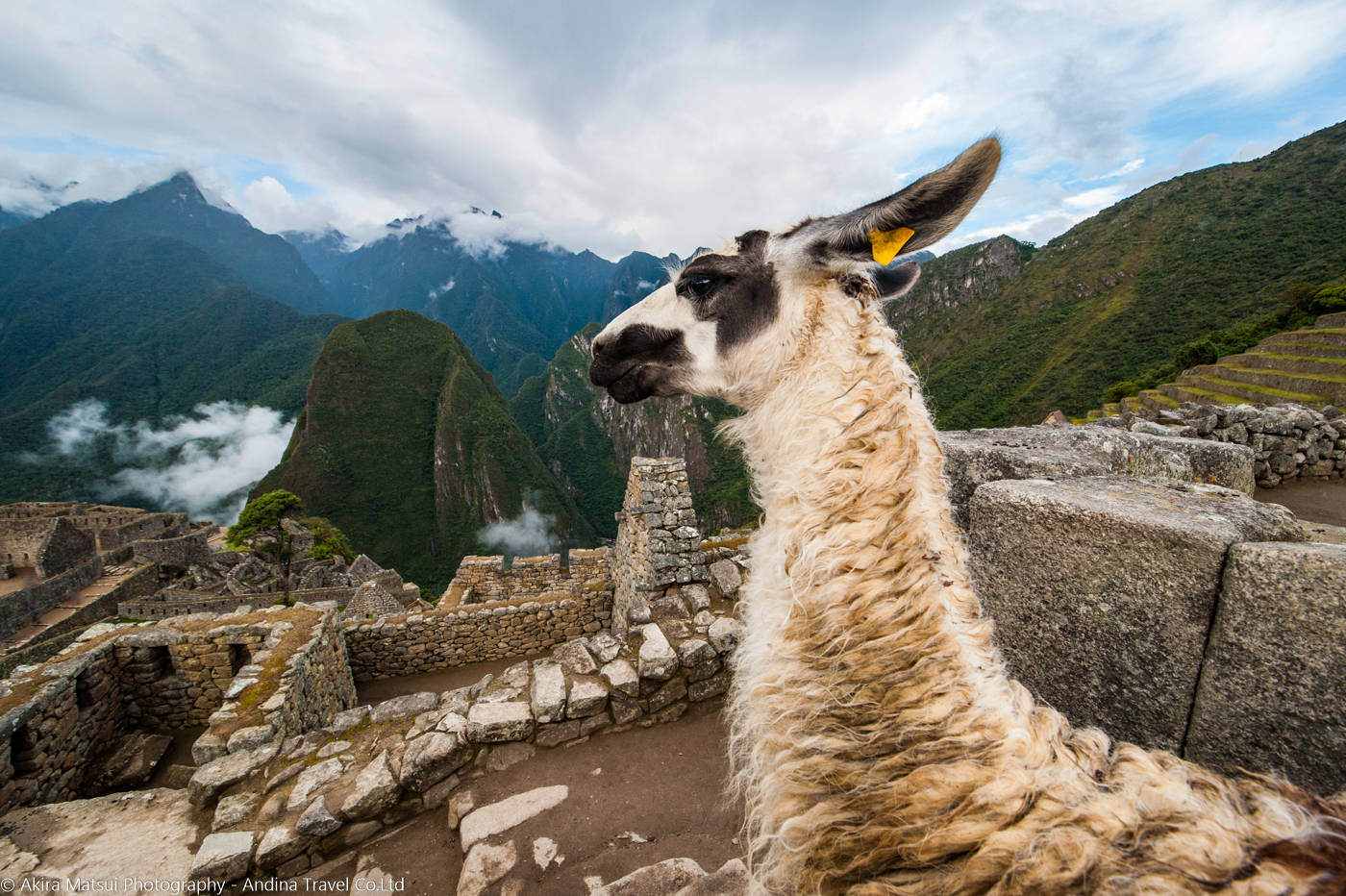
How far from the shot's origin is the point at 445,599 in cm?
977

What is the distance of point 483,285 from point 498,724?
584 ft

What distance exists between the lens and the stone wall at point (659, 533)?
16.8ft

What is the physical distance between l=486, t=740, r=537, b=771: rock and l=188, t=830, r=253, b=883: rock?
120 cm

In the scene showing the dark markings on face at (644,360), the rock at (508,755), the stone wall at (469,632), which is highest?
the dark markings on face at (644,360)

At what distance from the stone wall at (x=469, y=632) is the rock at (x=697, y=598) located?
10.9 feet

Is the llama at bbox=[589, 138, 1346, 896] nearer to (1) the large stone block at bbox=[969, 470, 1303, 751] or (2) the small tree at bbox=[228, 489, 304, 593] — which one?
(1) the large stone block at bbox=[969, 470, 1303, 751]

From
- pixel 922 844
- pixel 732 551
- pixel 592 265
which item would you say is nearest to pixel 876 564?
pixel 922 844

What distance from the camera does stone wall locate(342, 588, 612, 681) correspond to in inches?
274

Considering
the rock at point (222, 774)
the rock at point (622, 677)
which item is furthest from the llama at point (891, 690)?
the rock at point (222, 774)

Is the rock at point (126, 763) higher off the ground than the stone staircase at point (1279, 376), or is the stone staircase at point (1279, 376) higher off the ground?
the stone staircase at point (1279, 376)

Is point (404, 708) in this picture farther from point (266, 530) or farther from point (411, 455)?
point (411, 455)

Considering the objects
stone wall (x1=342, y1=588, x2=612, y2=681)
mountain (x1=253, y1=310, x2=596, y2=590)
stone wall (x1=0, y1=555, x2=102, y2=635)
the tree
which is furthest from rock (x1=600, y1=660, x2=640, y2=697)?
mountain (x1=253, y1=310, x2=596, y2=590)

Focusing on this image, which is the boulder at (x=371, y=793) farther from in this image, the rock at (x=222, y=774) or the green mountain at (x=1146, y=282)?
the green mountain at (x=1146, y=282)

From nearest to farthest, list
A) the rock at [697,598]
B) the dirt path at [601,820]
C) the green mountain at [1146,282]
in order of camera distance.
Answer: the dirt path at [601,820], the rock at [697,598], the green mountain at [1146,282]
